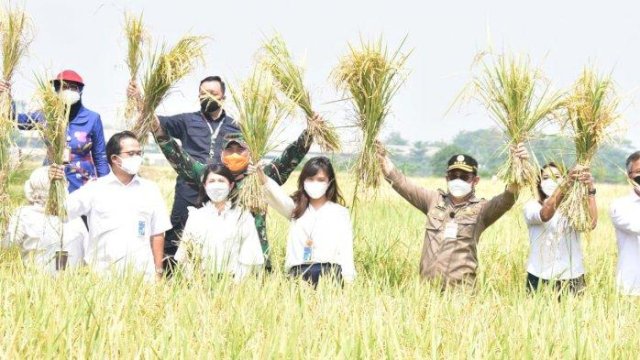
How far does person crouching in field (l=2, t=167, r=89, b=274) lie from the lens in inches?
186

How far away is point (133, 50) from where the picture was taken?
478cm

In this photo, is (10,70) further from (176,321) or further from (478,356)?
(478,356)

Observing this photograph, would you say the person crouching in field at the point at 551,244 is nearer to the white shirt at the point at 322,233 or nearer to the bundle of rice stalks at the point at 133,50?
the white shirt at the point at 322,233

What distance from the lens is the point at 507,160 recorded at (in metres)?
4.32

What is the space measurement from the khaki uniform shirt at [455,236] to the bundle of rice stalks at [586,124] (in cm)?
38

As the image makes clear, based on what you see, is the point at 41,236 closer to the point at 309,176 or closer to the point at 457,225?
the point at 309,176

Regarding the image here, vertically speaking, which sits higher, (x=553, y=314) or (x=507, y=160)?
(x=507, y=160)

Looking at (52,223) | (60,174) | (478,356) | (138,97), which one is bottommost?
(478,356)

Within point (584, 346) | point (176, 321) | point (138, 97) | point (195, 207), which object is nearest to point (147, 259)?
point (195, 207)

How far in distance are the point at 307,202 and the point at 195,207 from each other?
848 millimetres

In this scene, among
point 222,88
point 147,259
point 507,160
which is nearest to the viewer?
point 507,160

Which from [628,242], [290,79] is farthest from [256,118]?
[628,242]

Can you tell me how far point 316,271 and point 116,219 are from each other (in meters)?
1.20

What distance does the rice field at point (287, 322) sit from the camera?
3.05 metres
